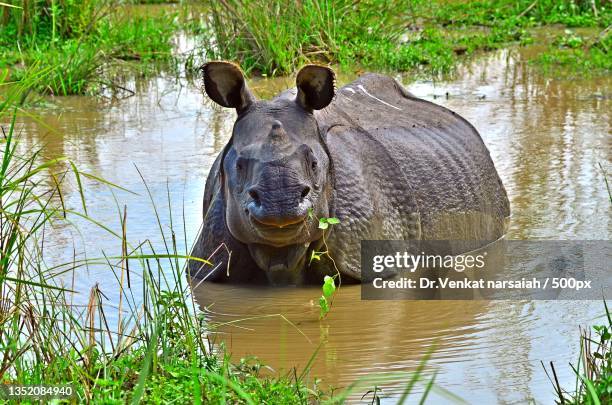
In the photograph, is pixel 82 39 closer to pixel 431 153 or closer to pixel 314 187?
pixel 431 153

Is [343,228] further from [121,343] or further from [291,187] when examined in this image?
[121,343]

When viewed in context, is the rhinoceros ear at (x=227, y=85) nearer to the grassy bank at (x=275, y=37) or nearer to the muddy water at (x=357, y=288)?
the muddy water at (x=357, y=288)

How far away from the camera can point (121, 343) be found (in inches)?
214

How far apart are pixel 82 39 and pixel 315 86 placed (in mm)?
6971

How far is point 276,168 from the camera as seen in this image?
257 inches

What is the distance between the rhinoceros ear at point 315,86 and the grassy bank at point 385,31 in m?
5.27

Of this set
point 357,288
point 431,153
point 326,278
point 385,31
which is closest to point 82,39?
point 385,31

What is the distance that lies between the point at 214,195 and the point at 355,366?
1952 millimetres

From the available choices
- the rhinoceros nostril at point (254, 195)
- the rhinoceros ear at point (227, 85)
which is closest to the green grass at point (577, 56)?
the rhinoceros ear at point (227, 85)

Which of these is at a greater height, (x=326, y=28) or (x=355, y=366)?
(x=326, y=28)

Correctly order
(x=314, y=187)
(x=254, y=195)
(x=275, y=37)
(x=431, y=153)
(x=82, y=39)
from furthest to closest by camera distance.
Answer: (x=82, y=39) < (x=275, y=37) < (x=431, y=153) < (x=314, y=187) < (x=254, y=195)

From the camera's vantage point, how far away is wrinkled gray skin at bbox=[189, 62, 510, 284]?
657cm

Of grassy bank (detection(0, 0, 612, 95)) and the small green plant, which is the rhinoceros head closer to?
the small green plant

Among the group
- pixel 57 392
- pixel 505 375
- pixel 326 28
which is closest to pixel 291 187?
pixel 505 375
